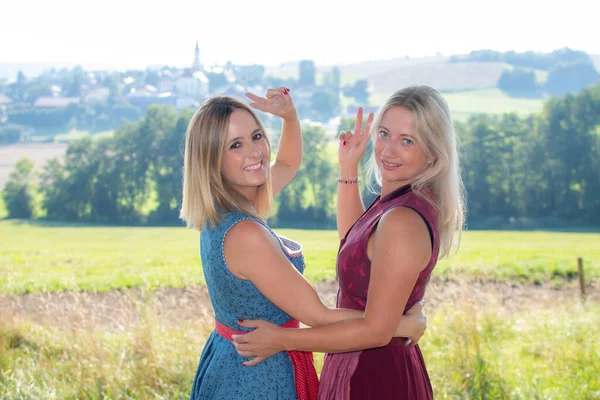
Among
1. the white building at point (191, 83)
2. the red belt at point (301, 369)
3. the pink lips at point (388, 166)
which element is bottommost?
the red belt at point (301, 369)

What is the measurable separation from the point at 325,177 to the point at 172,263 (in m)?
27.0

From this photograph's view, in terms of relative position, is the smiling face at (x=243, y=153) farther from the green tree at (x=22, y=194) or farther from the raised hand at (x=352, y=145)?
the green tree at (x=22, y=194)

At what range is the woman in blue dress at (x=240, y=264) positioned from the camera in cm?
209

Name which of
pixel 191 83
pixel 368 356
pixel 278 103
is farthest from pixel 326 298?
pixel 191 83

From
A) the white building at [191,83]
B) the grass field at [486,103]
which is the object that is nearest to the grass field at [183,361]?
the grass field at [486,103]

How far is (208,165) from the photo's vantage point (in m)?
2.21

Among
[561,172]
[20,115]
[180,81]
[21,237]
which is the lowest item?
[21,237]

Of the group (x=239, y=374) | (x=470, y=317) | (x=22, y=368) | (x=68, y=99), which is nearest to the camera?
(x=239, y=374)

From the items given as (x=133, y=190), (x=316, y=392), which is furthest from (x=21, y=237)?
(x=316, y=392)

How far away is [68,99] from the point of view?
3371 inches

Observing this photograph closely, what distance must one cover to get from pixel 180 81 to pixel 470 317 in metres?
95.8

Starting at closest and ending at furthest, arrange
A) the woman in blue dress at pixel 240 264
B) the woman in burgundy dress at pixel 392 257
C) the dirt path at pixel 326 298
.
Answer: the woman in burgundy dress at pixel 392 257, the woman in blue dress at pixel 240 264, the dirt path at pixel 326 298

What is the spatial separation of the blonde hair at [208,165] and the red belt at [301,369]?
391 millimetres

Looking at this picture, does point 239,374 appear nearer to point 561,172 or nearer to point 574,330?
point 574,330
